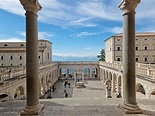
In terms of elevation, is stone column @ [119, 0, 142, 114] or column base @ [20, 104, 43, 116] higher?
stone column @ [119, 0, 142, 114]

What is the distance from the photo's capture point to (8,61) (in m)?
50.3

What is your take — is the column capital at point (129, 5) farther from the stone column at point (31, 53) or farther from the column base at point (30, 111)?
the column base at point (30, 111)

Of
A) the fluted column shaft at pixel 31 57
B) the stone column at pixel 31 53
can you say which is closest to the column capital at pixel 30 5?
the stone column at pixel 31 53

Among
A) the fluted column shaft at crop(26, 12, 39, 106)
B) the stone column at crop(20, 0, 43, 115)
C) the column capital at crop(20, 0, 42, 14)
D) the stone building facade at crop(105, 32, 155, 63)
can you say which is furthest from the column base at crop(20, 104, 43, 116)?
the stone building facade at crop(105, 32, 155, 63)

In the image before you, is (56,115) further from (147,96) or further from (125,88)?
(147,96)

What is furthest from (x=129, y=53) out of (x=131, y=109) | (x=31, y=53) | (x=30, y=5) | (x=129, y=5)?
(x=30, y=5)

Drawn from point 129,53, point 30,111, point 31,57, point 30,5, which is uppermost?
point 30,5

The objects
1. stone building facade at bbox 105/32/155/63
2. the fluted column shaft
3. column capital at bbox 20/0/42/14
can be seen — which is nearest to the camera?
column capital at bbox 20/0/42/14

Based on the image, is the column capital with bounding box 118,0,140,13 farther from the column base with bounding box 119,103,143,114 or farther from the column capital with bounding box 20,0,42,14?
the column base with bounding box 119,103,143,114

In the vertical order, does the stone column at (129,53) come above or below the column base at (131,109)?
above

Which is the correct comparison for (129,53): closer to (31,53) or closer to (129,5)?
(129,5)

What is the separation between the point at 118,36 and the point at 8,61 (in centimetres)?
3752

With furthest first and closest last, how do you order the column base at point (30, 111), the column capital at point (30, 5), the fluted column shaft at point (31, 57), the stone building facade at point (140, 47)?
the stone building facade at point (140, 47) < the fluted column shaft at point (31, 57) < the column capital at point (30, 5) < the column base at point (30, 111)

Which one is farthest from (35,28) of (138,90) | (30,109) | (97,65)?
(97,65)
